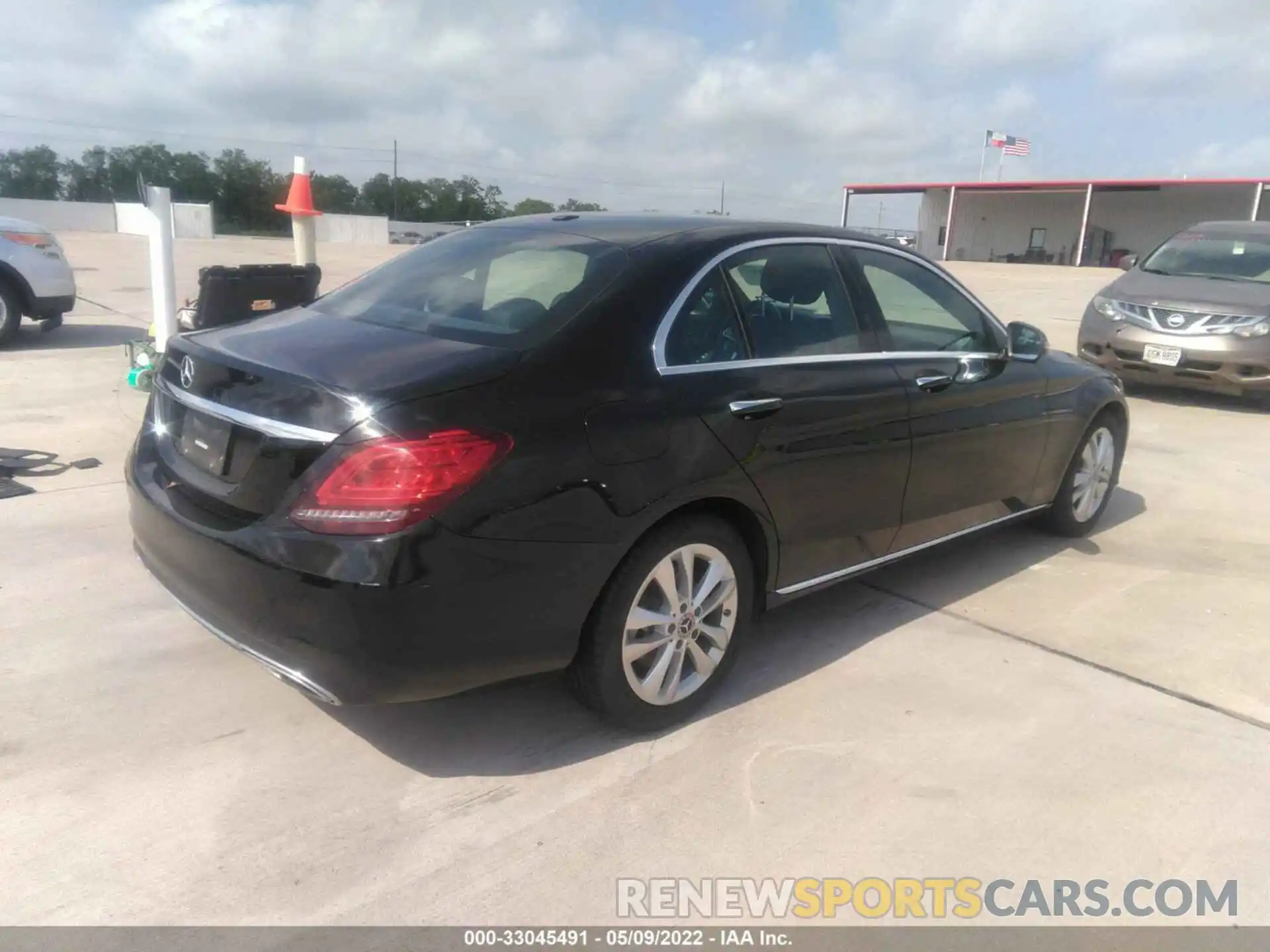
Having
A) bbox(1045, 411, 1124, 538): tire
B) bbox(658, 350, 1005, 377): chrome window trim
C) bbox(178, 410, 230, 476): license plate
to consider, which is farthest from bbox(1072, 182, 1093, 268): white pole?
bbox(178, 410, 230, 476): license plate

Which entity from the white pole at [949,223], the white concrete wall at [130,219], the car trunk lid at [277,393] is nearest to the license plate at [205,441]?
the car trunk lid at [277,393]

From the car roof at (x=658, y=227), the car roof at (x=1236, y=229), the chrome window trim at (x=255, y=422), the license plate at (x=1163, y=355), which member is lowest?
the license plate at (x=1163, y=355)

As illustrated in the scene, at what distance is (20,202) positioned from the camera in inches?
1468

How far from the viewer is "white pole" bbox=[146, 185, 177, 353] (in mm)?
7230

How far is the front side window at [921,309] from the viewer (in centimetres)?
398

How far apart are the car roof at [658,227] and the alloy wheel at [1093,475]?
1850mm

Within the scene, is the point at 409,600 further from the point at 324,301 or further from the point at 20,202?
the point at 20,202

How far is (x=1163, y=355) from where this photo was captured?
347 inches

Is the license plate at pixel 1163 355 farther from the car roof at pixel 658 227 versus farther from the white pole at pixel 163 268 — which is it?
the white pole at pixel 163 268

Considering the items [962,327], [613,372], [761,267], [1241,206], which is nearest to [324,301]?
[613,372]

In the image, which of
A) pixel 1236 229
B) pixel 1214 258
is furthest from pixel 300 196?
pixel 1236 229

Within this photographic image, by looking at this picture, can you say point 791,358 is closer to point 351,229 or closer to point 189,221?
point 189,221

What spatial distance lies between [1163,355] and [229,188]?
6070cm

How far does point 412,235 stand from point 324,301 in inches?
1639
